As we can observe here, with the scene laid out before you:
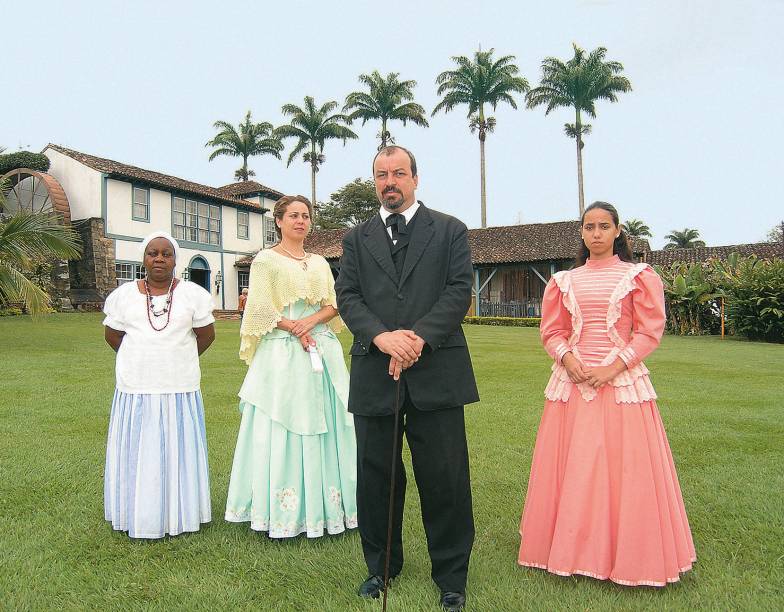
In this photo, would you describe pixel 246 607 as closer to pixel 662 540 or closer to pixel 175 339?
pixel 175 339

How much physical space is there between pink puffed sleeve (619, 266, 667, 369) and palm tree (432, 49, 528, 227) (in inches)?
1516

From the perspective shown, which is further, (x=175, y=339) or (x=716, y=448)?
(x=716, y=448)

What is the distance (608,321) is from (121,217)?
28217mm

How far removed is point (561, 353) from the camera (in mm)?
3324

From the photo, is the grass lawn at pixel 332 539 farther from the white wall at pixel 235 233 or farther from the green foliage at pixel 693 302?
the white wall at pixel 235 233

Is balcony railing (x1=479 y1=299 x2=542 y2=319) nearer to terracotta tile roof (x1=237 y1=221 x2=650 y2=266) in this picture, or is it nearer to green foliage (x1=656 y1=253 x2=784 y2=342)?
terracotta tile roof (x1=237 y1=221 x2=650 y2=266)

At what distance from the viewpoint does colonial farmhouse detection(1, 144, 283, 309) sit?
27250mm

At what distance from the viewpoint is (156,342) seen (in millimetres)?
3816

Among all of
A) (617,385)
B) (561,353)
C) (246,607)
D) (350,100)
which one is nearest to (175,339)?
(246,607)

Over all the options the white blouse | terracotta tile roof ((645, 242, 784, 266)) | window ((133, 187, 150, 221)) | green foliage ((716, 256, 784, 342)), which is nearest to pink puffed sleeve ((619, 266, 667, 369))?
the white blouse

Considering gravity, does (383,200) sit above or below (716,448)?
above

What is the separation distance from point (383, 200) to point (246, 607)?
6.50 feet

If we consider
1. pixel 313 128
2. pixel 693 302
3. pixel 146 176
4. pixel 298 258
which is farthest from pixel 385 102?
pixel 298 258

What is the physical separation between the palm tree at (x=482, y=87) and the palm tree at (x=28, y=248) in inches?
1195
